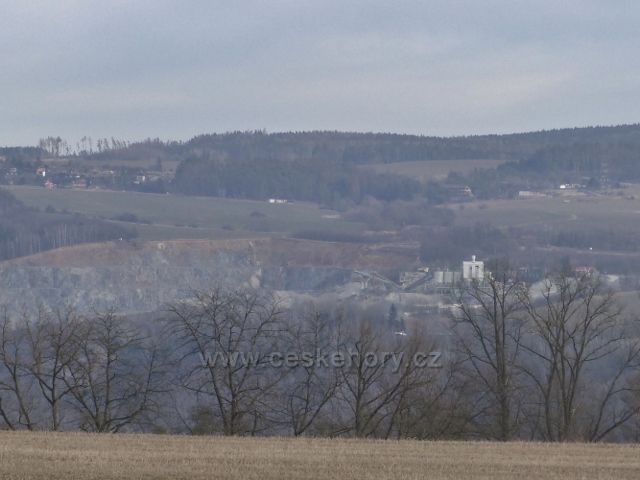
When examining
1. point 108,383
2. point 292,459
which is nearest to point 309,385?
point 108,383

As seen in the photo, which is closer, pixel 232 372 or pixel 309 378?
pixel 232 372

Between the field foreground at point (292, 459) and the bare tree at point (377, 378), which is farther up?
the field foreground at point (292, 459)

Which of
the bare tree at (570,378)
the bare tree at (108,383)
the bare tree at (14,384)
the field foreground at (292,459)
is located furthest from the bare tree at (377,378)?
the bare tree at (14,384)

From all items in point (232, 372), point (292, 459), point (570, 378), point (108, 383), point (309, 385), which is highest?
point (292, 459)

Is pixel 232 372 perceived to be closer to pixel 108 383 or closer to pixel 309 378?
pixel 309 378

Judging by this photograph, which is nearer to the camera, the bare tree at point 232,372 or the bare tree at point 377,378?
the bare tree at point 232,372

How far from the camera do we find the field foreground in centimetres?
3519

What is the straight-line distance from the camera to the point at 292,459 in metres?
37.8

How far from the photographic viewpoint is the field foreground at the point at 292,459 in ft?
115

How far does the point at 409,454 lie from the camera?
1561 inches

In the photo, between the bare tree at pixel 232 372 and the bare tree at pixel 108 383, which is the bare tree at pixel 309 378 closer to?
the bare tree at pixel 232 372

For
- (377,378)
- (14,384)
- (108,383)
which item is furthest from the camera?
(377,378)

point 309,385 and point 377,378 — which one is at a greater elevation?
point 309,385

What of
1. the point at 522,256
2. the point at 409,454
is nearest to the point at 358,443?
the point at 409,454
